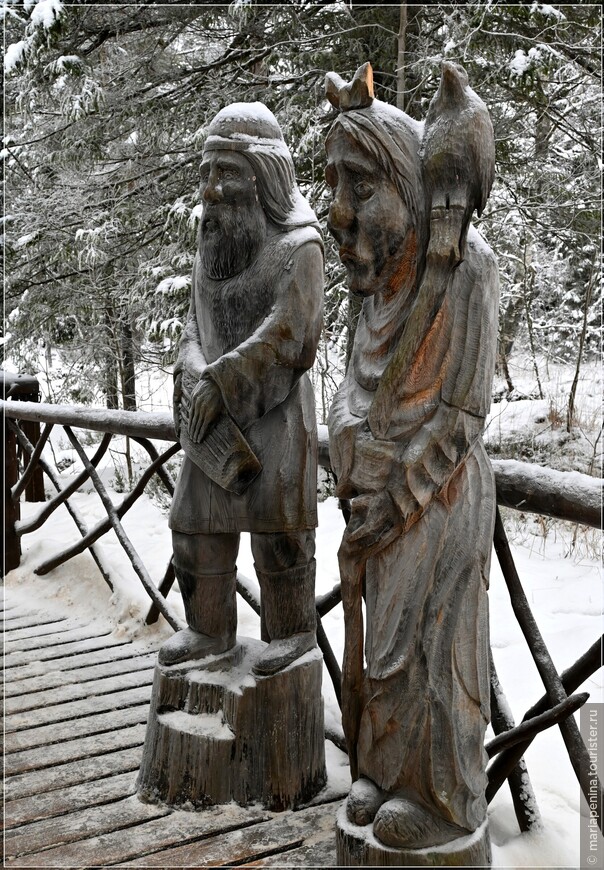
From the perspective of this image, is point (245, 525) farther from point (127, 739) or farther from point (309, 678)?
point (127, 739)

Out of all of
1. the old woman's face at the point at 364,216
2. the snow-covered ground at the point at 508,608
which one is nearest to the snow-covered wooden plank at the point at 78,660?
the snow-covered ground at the point at 508,608

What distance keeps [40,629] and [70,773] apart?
1435 millimetres

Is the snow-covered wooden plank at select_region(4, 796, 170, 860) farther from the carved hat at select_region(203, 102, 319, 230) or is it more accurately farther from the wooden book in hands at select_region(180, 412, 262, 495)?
the carved hat at select_region(203, 102, 319, 230)

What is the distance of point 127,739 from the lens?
2.96 meters

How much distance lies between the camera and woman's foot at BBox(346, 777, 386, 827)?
5.92ft

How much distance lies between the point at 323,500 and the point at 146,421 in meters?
3.38

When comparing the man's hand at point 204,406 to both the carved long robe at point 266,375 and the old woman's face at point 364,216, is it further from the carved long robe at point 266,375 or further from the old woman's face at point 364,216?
the old woman's face at point 364,216

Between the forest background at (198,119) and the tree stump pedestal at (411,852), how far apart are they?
3882mm

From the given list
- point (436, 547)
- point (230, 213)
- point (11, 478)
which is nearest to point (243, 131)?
point (230, 213)

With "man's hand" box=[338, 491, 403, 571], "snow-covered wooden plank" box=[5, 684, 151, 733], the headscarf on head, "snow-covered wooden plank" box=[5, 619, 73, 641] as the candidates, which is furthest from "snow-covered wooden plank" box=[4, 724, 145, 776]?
the headscarf on head

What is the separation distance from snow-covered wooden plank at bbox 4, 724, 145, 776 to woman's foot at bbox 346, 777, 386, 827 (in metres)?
1.31

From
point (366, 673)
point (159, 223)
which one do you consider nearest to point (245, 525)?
point (366, 673)

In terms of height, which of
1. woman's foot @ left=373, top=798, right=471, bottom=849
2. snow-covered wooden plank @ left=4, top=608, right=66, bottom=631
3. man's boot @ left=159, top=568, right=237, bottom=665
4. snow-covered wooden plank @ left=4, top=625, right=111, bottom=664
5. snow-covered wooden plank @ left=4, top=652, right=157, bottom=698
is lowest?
snow-covered wooden plank @ left=4, top=652, right=157, bottom=698

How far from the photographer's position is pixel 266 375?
2.30 meters
